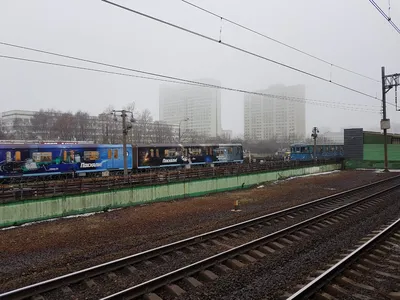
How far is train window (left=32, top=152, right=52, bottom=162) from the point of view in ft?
91.2

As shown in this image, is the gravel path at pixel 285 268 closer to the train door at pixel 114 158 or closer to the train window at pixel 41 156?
the train window at pixel 41 156

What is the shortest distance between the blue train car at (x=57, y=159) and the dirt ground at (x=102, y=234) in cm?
1336

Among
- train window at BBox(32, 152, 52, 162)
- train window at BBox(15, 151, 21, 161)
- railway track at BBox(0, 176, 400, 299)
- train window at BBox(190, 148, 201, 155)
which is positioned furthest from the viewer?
train window at BBox(190, 148, 201, 155)

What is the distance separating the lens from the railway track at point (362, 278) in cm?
677

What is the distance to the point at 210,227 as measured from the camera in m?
13.3

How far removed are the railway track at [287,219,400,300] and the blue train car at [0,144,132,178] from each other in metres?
25.8

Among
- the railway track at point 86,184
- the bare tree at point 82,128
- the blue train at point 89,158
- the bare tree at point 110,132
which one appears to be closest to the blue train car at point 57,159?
the blue train at point 89,158

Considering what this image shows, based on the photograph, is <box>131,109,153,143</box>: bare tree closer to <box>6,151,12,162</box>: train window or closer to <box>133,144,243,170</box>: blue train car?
<box>133,144,243,170</box>: blue train car

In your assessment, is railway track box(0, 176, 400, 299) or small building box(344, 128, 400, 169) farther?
small building box(344, 128, 400, 169)

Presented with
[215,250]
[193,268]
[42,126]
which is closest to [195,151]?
[215,250]

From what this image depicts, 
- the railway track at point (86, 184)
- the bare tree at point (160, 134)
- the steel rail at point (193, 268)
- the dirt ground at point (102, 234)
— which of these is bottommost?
the dirt ground at point (102, 234)

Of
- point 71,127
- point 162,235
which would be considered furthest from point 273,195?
point 71,127

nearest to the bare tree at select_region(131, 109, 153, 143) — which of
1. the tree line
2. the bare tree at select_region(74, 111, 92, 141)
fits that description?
the tree line

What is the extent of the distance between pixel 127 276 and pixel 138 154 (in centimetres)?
2870
